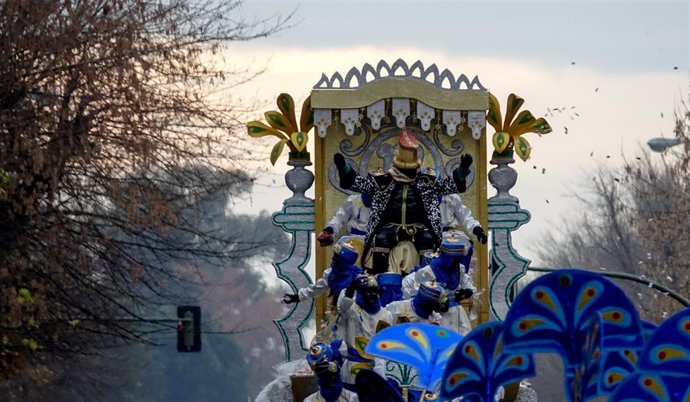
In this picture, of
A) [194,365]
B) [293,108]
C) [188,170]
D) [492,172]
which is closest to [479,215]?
[492,172]

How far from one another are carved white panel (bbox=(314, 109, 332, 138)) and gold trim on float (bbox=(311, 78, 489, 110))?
0.09m

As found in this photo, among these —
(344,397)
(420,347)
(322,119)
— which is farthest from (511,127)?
(420,347)

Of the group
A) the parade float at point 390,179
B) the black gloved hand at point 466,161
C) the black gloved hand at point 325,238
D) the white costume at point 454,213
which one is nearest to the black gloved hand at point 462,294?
the parade float at point 390,179

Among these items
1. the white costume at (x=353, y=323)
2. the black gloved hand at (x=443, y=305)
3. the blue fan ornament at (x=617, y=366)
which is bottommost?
the blue fan ornament at (x=617, y=366)

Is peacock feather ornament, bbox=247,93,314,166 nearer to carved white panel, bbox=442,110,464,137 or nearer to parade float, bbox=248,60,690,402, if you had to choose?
parade float, bbox=248,60,690,402

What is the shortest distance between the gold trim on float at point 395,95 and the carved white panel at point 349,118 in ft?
0.20

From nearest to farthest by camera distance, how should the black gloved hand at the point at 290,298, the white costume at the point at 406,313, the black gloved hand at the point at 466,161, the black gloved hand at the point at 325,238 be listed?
the white costume at the point at 406,313 < the black gloved hand at the point at 290,298 < the black gloved hand at the point at 325,238 < the black gloved hand at the point at 466,161

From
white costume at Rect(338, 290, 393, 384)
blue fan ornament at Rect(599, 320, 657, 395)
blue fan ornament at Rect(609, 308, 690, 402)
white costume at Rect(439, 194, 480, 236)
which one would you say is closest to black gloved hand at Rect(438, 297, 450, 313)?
white costume at Rect(338, 290, 393, 384)

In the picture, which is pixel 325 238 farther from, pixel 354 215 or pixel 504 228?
pixel 504 228

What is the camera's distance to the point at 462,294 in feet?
77.5

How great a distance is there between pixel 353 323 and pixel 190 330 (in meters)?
9.51

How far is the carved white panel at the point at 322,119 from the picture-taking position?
26.3 m

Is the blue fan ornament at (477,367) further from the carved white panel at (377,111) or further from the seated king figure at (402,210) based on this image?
the carved white panel at (377,111)

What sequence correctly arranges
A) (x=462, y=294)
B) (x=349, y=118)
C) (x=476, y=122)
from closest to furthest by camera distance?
(x=462, y=294) < (x=349, y=118) < (x=476, y=122)
